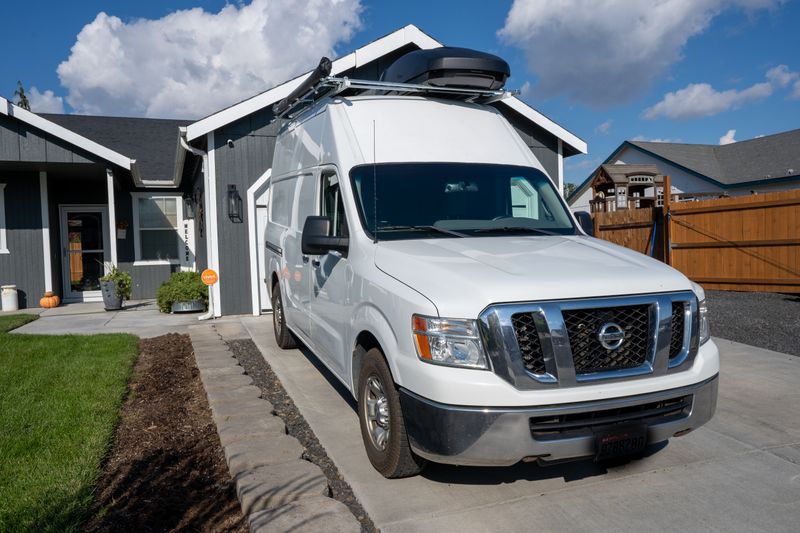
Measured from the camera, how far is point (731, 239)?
12680mm

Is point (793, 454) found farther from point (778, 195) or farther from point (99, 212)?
point (99, 212)

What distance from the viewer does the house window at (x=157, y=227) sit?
15.4m

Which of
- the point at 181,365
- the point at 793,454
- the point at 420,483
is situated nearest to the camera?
the point at 420,483

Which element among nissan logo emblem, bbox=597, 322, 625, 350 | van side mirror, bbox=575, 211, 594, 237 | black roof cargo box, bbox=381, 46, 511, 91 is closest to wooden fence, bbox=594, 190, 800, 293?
van side mirror, bbox=575, 211, 594, 237

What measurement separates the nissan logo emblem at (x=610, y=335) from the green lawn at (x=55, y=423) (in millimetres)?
2950

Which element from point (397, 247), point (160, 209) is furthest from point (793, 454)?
point (160, 209)

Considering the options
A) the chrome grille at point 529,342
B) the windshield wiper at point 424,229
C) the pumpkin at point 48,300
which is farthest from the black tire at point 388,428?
the pumpkin at point 48,300

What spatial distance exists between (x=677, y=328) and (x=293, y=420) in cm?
315

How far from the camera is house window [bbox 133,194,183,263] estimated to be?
50.4 feet

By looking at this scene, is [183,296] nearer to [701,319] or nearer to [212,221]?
[212,221]

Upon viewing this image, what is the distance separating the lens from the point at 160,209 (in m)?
15.7

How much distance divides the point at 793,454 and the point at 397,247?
3.07m

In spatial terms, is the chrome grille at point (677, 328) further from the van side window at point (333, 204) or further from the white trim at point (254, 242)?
the white trim at point (254, 242)

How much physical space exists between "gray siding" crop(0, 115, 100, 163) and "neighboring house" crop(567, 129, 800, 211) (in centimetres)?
1482
